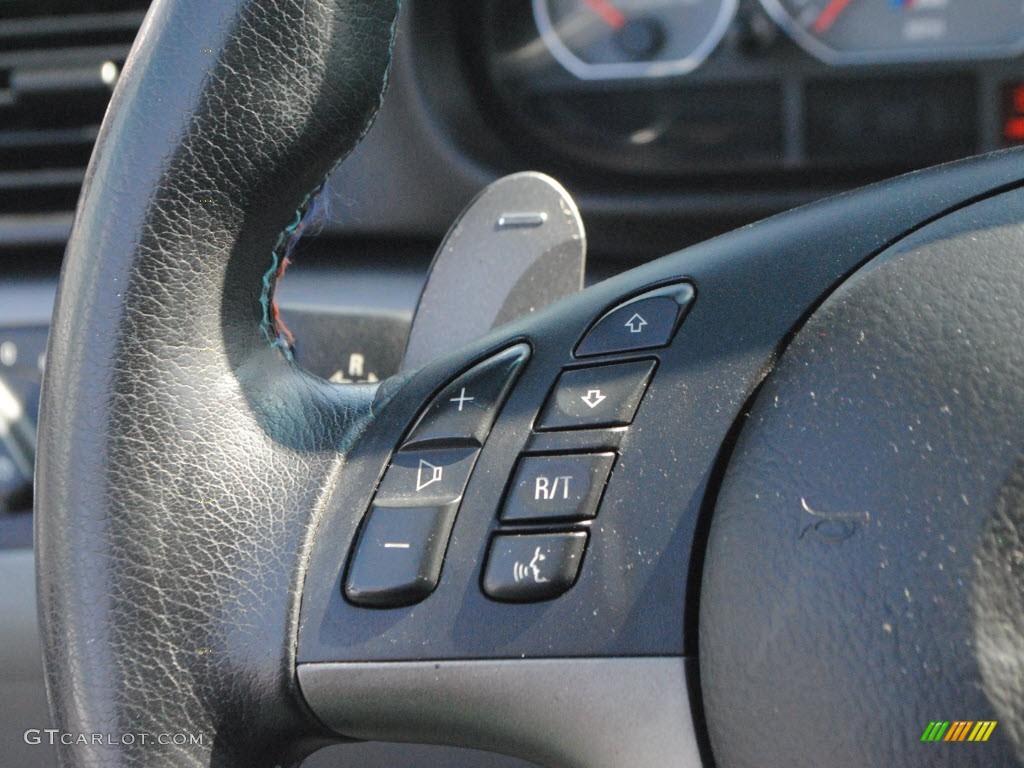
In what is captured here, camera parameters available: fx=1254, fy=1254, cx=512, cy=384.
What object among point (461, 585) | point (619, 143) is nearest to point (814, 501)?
point (461, 585)

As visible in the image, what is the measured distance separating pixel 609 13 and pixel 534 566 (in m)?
1.10

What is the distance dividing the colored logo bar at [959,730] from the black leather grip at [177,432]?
0.28 meters

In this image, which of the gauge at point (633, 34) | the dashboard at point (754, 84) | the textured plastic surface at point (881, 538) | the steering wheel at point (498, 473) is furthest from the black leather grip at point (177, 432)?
the gauge at point (633, 34)

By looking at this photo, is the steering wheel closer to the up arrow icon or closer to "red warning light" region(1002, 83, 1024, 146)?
the up arrow icon

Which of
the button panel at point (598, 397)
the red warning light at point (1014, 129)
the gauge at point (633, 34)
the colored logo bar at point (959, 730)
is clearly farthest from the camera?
the gauge at point (633, 34)

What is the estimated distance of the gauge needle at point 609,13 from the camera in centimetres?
149

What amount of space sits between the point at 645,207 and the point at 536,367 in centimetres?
73

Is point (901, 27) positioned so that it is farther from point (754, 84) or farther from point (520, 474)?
point (520, 474)

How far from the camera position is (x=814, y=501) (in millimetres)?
503

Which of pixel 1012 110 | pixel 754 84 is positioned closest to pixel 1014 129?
pixel 1012 110

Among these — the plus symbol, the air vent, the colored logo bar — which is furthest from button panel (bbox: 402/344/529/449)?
the air vent

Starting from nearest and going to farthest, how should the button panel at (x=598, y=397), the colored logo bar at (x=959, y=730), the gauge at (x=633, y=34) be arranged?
1. the colored logo bar at (x=959, y=730)
2. the button panel at (x=598, y=397)
3. the gauge at (x=633, y=34)

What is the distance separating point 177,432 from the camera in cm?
57

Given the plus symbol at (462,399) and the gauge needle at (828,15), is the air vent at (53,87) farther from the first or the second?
the plus symbol at (462,399)
